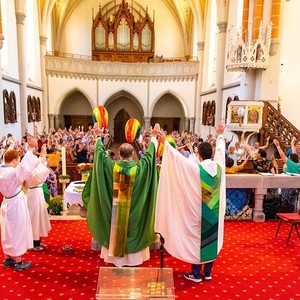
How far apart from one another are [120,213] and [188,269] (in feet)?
4.17

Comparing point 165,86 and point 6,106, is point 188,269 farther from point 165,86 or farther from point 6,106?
point 165,86

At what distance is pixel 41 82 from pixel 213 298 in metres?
19.7

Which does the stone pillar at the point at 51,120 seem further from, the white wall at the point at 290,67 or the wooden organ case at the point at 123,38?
the white wall at the point at 290,67

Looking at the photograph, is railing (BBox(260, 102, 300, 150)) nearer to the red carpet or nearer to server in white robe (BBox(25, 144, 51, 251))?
the red carpet

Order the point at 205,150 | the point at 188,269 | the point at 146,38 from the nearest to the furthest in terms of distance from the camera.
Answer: the point at 205,150 → the point at 188,269 → the point at 146,38

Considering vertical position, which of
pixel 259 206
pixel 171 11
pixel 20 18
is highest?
pixel 171 11

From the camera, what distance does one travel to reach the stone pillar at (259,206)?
259 inches

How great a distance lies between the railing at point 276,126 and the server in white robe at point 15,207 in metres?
9.08

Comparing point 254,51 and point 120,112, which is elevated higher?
point 254,51

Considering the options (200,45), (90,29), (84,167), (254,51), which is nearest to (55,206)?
(84,167)

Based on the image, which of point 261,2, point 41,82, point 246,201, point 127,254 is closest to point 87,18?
point 41,82

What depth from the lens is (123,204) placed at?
4270 mm

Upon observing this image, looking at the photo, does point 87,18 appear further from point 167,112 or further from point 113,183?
point 113,183

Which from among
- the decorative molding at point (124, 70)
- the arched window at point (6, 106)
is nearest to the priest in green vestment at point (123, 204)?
the arched window at point (6, 106)
